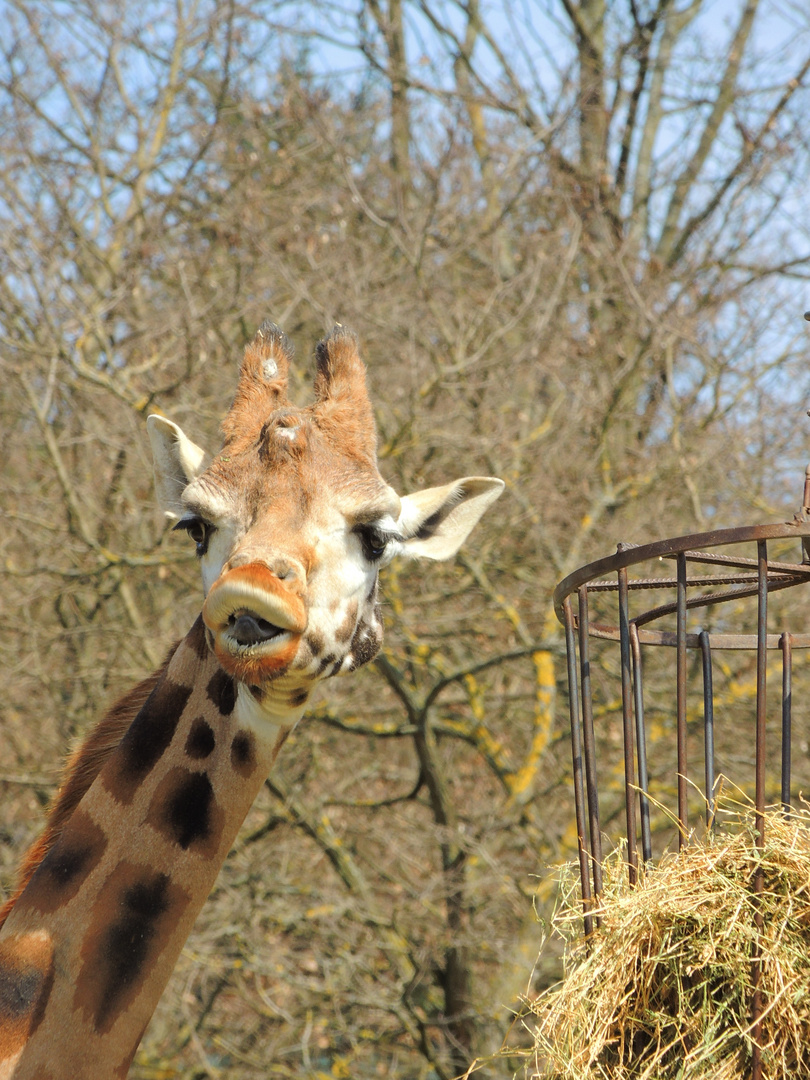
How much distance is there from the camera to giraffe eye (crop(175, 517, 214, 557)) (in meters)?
3.16

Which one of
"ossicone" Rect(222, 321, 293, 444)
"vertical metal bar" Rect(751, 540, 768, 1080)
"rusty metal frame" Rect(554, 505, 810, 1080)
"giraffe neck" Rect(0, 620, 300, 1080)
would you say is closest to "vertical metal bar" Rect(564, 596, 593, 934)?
"rusty metal frame" Rect(554, 505, 810, 1080)

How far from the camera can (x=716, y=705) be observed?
856 centimetres

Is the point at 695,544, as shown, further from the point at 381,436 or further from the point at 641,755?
the point at 381,436

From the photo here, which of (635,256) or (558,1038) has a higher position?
(635,256)

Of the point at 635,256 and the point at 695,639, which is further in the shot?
the point at 635,256

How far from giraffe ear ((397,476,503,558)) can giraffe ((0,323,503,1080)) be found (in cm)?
31

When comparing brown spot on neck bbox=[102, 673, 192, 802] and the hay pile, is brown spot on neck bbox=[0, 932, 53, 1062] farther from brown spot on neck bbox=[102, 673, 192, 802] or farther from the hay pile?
the hay pile

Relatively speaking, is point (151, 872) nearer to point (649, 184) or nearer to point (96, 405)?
point (96, 405)

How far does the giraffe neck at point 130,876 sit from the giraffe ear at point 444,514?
2.70 feet

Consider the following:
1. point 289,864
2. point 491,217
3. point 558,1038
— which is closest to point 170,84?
point 491,217

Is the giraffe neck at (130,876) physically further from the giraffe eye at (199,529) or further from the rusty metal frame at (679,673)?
the rusty metal frame at (679,673)

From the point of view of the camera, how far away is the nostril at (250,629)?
2.71 m

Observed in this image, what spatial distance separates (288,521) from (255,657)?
0.41m

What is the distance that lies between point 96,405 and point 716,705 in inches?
207
